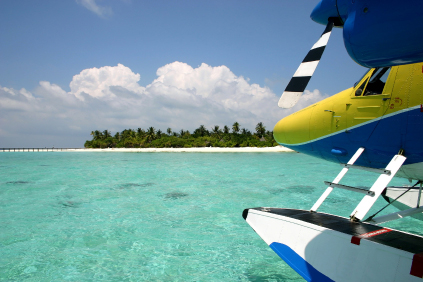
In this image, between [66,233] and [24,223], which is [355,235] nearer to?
[66,233]

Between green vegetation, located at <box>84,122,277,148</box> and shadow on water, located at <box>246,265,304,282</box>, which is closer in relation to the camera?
shadow on water, located at <box>246,265,304,282</box>

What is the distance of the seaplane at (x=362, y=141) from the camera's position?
1.59 m

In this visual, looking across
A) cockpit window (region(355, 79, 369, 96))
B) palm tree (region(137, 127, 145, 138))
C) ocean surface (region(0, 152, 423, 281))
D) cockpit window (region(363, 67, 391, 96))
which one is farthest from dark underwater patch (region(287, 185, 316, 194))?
palm tree (region(137, 127, 145, 138))

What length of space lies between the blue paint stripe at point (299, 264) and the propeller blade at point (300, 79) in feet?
6.58

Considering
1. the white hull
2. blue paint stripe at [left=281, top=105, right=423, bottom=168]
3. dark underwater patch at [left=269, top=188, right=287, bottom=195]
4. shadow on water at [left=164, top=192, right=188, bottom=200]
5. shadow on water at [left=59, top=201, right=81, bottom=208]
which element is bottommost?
shadow on water at [left=59, top=201, right=81, bottom=208]

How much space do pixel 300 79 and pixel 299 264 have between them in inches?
95.7

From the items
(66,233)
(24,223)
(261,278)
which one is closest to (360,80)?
(261,278)

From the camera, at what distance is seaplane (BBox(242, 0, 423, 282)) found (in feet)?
5.21

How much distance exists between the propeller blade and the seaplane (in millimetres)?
12

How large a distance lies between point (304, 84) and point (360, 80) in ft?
4.64

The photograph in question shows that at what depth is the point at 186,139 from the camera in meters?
81.4

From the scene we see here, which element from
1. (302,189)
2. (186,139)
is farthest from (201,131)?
(302,189)

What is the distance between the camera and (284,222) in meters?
3.84

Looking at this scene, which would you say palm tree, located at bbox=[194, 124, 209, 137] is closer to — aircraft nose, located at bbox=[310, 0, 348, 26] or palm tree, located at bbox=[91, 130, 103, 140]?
A: palm tree, located at bbox=[91, 130, 103, 140]
